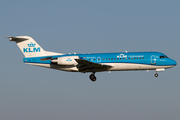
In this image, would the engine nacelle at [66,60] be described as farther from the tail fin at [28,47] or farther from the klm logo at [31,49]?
the klm logo at [31,49]

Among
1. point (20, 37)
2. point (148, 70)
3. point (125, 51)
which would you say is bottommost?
point (148, 70)

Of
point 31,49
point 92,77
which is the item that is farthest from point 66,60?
point 31,49

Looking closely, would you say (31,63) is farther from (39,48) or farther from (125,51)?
(125,51)

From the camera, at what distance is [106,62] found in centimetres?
4097

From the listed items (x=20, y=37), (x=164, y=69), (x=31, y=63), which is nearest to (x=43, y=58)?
(x=31, y=63)

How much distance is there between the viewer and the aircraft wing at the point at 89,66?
39.6 meters

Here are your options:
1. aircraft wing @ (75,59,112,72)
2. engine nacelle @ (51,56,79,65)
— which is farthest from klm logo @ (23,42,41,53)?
aircraft wing @ (75,59,112,72)

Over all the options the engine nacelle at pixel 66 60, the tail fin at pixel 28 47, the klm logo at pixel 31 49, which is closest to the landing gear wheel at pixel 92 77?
the engine nacelle at pixel 66 60

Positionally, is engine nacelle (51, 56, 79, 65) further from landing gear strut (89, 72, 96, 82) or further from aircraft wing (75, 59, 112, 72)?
landing gear strut (89, 72, 96, 82)

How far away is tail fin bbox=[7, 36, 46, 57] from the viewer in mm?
43312

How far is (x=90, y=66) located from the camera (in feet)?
134

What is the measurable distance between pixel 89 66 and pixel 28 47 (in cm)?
925

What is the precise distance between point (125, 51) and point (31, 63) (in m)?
12.8

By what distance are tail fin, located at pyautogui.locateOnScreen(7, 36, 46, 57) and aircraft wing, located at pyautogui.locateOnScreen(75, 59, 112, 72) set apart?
19.6 feet
